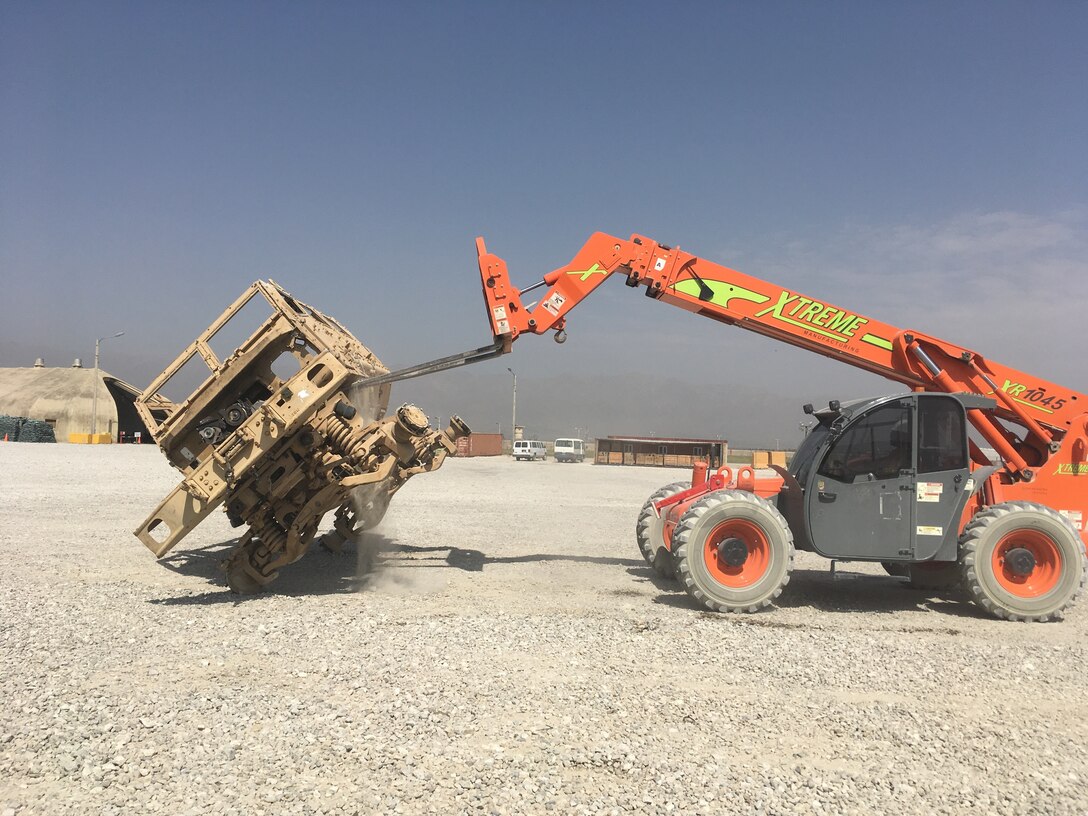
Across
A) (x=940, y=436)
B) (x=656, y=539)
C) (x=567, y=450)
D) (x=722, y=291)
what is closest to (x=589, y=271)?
(x=722, y=291)

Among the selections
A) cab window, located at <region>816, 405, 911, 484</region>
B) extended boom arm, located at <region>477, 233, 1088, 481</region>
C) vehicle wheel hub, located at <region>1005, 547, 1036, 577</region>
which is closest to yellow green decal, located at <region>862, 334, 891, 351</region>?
extended boom arm, located at <region>477, 233, 1088, 481</region>

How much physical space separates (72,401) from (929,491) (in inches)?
2410

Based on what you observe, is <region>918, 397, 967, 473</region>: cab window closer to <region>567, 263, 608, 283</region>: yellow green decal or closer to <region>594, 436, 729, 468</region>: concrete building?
<region>567, 263, 608, 283</region>: yellow green decal

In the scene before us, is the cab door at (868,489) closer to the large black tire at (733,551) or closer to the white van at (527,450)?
the large black tire at (733,551)

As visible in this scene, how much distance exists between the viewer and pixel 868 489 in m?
8.14

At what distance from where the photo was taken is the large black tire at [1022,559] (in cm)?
780

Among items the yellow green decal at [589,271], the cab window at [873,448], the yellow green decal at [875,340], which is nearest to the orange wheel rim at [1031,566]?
the cab window at [873,448]

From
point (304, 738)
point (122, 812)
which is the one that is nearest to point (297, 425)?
point (304, 738)

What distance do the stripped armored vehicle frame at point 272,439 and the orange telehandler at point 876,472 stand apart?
1022mm

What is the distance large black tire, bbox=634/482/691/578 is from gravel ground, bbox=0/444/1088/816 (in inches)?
14.3

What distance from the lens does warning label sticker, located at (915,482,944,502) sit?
8.08 metres

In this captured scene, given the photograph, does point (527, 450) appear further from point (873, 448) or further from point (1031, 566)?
point (1031, 566)

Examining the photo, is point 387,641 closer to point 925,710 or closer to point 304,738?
point 304,738

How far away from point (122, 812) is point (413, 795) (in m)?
1.43
